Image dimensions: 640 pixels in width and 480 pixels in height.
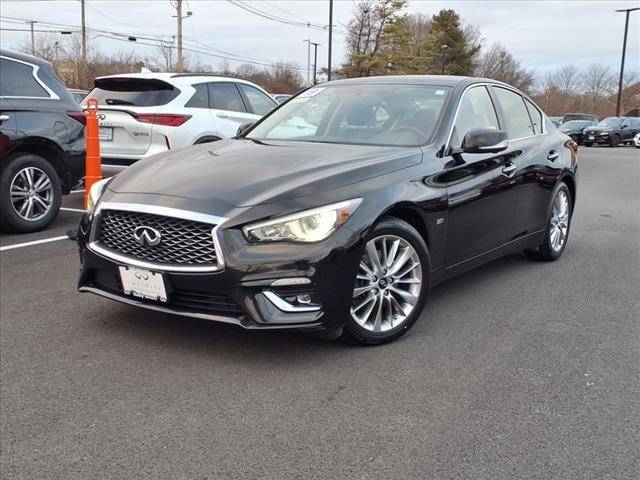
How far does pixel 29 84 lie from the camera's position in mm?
6703

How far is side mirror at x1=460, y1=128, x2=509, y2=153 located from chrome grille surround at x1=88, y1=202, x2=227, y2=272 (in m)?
1.89

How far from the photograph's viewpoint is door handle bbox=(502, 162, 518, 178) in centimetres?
477

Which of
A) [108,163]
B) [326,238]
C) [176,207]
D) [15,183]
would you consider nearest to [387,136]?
[326,238]

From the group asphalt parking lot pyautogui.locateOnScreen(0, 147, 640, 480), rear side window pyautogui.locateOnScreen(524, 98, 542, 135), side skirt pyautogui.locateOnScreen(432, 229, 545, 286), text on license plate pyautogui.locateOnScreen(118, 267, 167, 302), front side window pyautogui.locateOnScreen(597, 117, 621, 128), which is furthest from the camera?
front side window pyautogui.locateOnScreen(597, 117, 621, 128)

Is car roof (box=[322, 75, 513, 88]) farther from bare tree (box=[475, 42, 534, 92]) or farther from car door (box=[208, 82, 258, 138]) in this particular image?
bare tree (box=[475, 42, 534, 92])

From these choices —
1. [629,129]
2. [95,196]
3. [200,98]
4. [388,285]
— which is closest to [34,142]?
[200,98]

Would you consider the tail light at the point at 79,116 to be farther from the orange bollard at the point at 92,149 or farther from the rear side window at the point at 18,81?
the rear side window at the point at 18,81

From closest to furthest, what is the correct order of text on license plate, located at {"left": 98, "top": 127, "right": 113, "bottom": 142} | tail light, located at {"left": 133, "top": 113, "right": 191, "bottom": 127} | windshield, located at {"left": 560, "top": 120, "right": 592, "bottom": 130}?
1. tail light, located at {"left": 133, "top": 113, "right": 191, "bottom": 127}
2. text on license plate, located at {"left": 98, "top": 127, "right": 113, "bottom": 142}
3. windshield, located at {"left": 560, "top": 120, "right": 592, "bottom": 130}

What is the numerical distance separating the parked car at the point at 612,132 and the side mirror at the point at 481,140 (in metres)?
31.2

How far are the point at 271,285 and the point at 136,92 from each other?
18.9 ft

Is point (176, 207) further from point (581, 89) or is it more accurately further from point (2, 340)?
point (581, 89)

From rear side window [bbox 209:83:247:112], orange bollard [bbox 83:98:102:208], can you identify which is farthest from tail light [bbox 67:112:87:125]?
rear side window [bbox 209:83:247:112]

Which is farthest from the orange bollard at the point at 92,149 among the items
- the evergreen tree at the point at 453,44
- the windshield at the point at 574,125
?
the evergreen tree at the point at 453,44

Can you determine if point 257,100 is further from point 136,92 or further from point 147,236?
point 147,236
